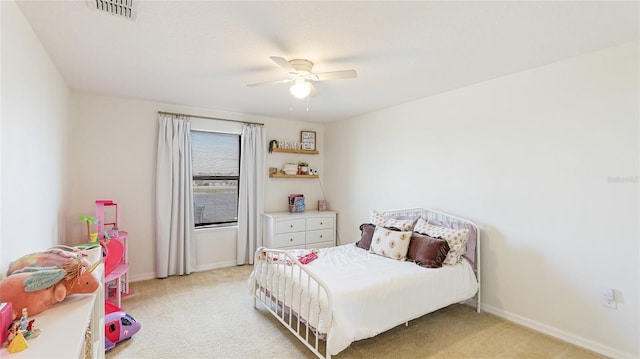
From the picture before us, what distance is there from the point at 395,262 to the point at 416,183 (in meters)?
1.28

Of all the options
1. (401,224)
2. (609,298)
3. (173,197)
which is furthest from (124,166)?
(609,298)

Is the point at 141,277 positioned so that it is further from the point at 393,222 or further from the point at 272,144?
the point at 393,222

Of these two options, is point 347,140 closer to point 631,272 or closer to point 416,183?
point 416,183

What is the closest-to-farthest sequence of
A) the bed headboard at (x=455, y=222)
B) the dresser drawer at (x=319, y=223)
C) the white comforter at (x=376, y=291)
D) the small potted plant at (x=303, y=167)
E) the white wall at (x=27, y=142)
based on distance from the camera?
1. the white wall at (x=27, y=142)
2. the white comforter at (x=376, y=291)
3. the bed headboard at (x=455, y=222)
4. the dresser drawer at (x=319, y=223)
5. the small potted plant at (x=303, y=167)

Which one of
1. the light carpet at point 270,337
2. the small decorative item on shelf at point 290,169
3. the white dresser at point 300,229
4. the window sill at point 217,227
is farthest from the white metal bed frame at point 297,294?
the small decorative item on shelf at point 290,169

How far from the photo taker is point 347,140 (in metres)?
4.96

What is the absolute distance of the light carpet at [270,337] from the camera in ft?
7.61

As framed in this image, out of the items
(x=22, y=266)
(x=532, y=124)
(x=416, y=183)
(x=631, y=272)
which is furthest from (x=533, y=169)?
(x=22, y=266)

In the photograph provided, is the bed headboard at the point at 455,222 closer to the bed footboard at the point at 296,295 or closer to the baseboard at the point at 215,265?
the bed footboard at the point at 296,295

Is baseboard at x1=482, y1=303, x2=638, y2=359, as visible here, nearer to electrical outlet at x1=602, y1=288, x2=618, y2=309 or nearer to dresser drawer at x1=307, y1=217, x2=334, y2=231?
electrical outlet at x1=602, y1=288, x2=618, y2=309

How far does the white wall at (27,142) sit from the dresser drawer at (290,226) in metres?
2.57

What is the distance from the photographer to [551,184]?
2.62 meters

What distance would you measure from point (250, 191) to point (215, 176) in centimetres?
58

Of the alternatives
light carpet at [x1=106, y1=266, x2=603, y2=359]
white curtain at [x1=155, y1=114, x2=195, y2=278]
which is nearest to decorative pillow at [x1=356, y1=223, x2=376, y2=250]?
light carpet at [x1=106, y1=266, x2=603, y2=359]
